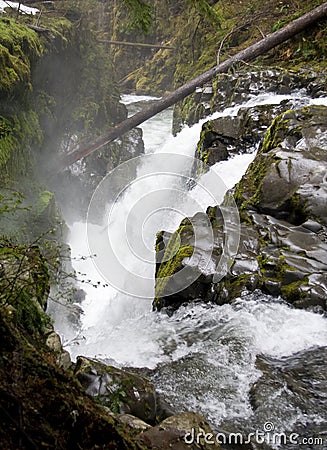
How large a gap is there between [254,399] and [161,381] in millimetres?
901

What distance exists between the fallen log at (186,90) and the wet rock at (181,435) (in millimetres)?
7879

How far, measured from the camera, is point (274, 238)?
208 inches

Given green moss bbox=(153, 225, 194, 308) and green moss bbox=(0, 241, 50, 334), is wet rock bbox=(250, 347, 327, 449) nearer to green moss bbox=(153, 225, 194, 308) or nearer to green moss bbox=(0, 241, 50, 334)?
green moss bbox=(153, 225, 194, 308)

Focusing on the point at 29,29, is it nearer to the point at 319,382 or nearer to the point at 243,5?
the point at 319,382

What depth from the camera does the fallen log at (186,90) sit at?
31.5 feet

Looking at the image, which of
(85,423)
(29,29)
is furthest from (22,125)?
(85,423)

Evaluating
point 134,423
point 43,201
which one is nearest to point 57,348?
point 134,423

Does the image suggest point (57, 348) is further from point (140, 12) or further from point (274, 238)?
point (140, 12)

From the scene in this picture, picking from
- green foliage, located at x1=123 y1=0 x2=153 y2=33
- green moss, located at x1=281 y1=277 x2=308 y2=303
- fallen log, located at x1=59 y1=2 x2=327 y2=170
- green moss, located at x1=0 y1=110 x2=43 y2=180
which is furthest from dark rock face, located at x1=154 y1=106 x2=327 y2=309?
fallen log, located at x1=59 y1=2 x2=327 y2=170

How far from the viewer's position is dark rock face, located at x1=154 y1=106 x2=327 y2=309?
473cm

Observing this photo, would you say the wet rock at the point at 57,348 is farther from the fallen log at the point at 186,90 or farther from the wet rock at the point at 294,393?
the fallen log at the point at 186,90

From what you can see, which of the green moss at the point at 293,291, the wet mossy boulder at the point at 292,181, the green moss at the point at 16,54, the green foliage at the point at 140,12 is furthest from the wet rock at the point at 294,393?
the green foliage at the point at 140,12

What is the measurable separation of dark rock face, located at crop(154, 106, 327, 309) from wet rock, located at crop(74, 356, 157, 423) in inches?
83.7

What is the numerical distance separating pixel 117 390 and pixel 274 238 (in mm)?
3278
